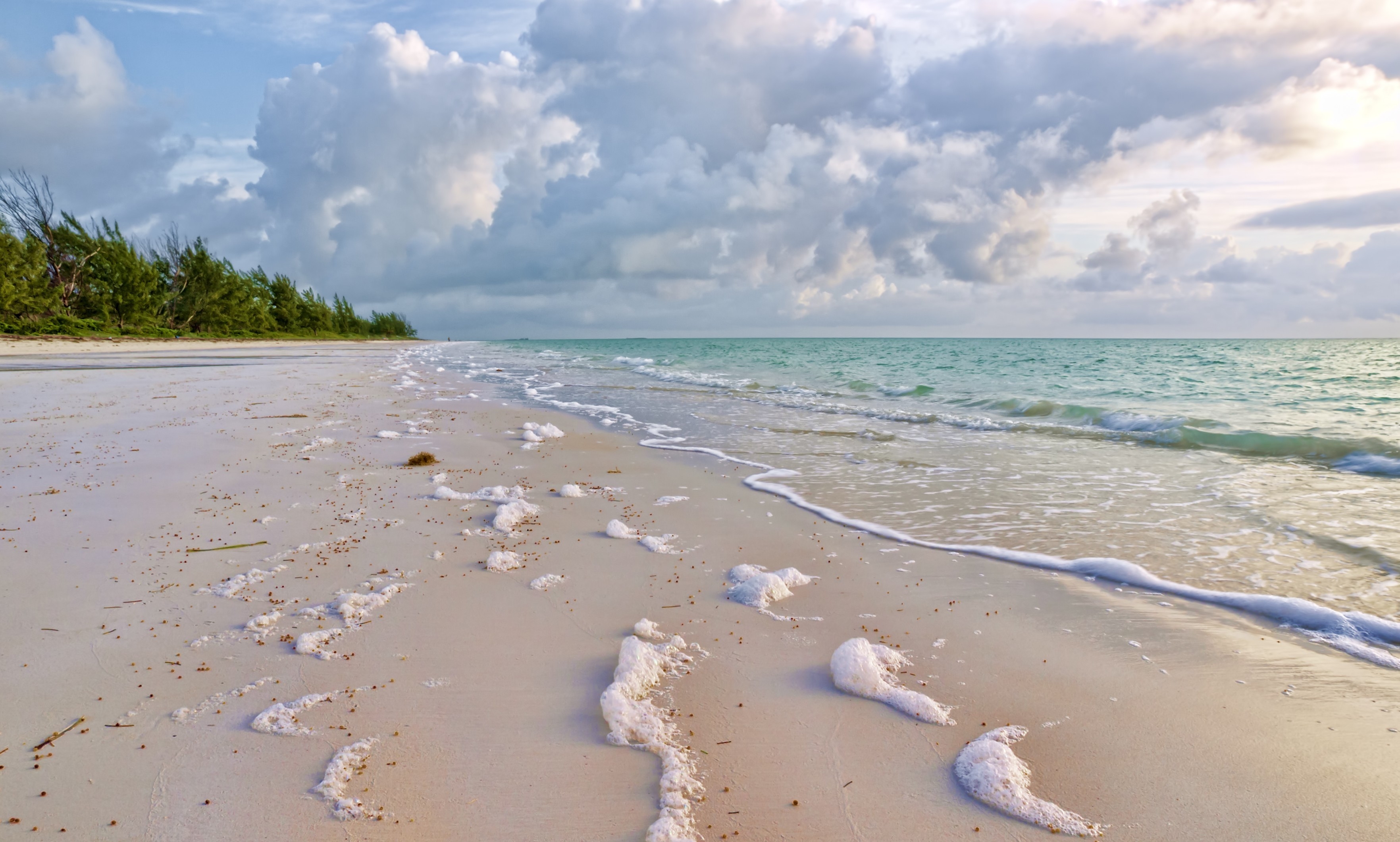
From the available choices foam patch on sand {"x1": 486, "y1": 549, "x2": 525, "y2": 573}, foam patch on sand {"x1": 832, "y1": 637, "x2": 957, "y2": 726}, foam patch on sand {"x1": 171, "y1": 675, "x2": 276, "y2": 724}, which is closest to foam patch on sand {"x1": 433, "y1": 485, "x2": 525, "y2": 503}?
foam patch on sand {"x1": 486, "y1": 549, "x2": 525, "y2": 573}

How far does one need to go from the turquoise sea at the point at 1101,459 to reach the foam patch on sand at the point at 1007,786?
288cm

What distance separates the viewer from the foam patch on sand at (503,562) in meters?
4.32

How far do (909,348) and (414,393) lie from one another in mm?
73049

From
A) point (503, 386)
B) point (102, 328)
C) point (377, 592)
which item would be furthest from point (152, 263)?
point (377, 592)

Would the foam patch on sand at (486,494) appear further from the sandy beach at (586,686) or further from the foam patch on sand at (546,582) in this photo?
the foam patch on sand at (546,582)

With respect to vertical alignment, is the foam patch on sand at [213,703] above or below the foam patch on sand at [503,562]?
above

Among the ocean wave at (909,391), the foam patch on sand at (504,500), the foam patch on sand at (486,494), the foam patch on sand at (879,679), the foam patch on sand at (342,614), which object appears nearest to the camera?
the foam patch on sand at (879,679)

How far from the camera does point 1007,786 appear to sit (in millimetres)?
2277

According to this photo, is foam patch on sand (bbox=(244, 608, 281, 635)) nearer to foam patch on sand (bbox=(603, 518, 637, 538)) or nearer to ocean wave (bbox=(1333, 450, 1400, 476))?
foam patch on sand (bbox=(603, 518, 637, 538))

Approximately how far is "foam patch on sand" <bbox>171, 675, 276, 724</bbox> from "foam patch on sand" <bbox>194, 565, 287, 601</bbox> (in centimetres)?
107

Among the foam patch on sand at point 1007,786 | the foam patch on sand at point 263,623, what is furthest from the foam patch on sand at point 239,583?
the foam patch on sand at point 1007,786

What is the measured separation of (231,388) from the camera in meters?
15.4

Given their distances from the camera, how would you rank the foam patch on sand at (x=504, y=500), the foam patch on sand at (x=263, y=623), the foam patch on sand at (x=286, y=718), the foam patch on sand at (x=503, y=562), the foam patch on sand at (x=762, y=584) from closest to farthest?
the foam patch on sand at (x=286, y=718)
the foam patch on sand at (x=263, y=623)
the foam patch on sand at (x=762, y=584)
the foam patch on sand at (x=503, y=562)
the foam patch on sand at (x=504, y=500)

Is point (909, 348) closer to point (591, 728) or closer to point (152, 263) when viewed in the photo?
point (152, 263)
